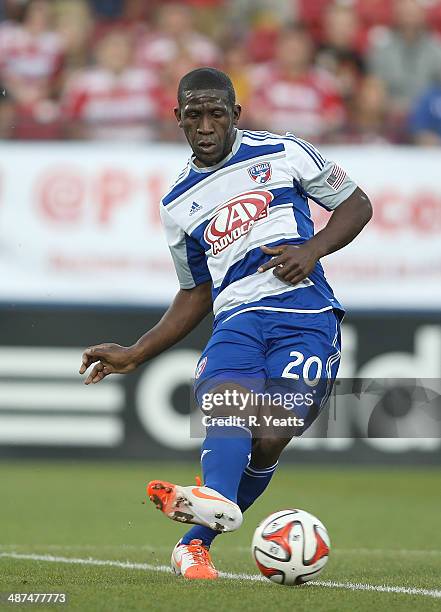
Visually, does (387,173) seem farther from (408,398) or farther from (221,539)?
(221,539)

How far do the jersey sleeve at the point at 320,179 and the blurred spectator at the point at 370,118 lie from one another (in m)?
6.52

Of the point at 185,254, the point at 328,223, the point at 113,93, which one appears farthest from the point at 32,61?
the point at 328,223

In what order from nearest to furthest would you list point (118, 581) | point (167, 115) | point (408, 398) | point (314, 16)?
point (118, 581) → point (408, 398) → point (167, 115) → point (314, 16)

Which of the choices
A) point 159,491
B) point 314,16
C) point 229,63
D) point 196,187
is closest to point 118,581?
point 159,491

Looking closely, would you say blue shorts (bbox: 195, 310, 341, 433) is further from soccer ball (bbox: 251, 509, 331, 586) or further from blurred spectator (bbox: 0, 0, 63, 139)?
blurred spectator (bbox: 0, 0, 63, 139)

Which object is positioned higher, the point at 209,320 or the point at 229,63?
the point at 229,63

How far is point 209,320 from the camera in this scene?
11859 mm

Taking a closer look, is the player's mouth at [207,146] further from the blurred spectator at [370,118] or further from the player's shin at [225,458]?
the blurred spectator at [370,118]

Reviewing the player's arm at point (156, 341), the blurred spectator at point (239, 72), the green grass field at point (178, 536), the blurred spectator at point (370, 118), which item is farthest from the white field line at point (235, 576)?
the blurred spectator at point (239, 72)

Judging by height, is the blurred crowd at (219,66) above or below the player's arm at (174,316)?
above

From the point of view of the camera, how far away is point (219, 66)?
13586 mm

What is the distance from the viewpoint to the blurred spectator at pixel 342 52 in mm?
13727

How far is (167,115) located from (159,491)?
8.24 meters

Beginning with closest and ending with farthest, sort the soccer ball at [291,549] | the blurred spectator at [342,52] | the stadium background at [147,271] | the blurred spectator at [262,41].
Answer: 1. the soccer ball at [291,549]
2. the stadium background at [147,271]
3. the blurred spectator at [342,52]
4. the blurred spectator at [262,41]
